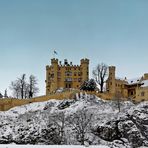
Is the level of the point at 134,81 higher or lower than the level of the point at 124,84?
higher

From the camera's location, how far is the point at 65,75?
91.3 metres

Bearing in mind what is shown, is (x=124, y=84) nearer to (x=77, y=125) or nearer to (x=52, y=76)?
(x=52, y=76)

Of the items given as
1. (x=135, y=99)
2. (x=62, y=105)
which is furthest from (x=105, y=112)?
(x=135, y=99)

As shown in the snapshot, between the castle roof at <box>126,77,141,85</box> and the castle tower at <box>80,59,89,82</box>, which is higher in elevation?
the castle tower at <box>80,59,89,82</box>

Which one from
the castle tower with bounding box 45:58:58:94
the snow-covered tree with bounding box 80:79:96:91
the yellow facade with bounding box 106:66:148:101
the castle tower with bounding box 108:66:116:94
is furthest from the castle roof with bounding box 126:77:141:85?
the castle tower with bounding box 45:58:58:94

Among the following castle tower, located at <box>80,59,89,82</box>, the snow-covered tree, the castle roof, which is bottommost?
the snow-covered tree

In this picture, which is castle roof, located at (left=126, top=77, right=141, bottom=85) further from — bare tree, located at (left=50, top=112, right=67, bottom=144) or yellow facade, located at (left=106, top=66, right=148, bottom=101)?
bare tree, located at (left=50, top=112, right=67, bottom=144)

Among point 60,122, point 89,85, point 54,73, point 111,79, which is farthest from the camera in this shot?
point 54,73

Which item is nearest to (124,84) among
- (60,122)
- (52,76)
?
(52,76)

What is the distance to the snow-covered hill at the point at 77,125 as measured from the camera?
2103 inches

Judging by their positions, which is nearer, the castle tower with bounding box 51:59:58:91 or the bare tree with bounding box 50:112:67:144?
the bare tree with bounding box 50:112:67:144

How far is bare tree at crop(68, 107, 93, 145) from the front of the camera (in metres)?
52.9

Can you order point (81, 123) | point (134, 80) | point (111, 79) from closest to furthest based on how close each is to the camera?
point (81, 123)
point (111, 79)
point (134, 80)

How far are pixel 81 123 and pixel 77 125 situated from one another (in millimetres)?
846
